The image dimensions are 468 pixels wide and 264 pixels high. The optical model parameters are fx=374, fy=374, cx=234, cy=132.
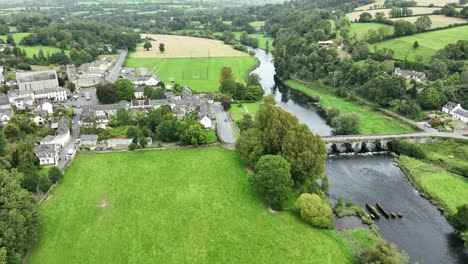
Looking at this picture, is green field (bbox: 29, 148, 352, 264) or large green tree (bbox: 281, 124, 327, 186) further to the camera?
large green tree (bbox: 281, 124, 327, 186)

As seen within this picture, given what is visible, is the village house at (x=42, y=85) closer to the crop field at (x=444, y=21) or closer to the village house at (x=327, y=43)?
the village house at (x=327, y=43)

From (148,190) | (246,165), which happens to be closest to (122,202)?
(148,190)

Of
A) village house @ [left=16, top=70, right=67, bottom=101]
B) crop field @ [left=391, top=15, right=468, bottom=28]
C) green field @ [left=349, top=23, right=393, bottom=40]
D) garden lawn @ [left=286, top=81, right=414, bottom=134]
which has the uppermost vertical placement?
crop field @ [left=391, top=15, right=468, bottom=28]

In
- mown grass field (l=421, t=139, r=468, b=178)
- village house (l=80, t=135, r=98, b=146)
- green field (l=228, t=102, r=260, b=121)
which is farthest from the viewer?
green field (l=228, t=102, r=260, b=121)

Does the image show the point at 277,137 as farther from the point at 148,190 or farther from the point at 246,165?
the point at 148,190

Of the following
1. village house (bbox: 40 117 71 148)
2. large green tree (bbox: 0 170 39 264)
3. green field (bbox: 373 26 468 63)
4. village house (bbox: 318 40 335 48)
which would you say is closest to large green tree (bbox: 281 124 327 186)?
large green tree (bbox: 0 170 39 264)

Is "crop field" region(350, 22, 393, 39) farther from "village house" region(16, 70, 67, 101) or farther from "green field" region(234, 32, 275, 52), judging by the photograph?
"village house" region(16, 70, 67, 101)

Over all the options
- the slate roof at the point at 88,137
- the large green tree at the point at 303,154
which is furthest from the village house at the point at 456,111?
the slate roof at the point at 88,137
